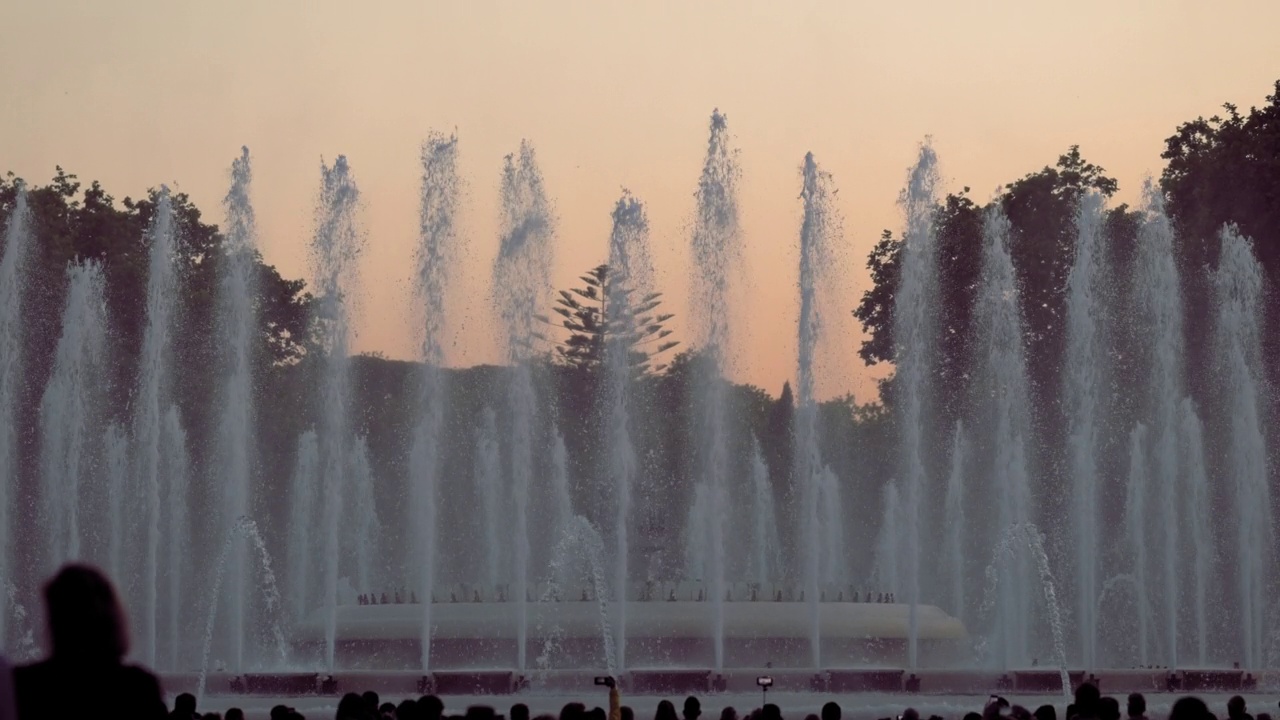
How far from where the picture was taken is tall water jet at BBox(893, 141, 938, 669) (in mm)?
32781

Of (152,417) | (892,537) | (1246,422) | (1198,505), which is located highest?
(1246,422)

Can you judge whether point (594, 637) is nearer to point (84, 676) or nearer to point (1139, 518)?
point (1139, 518)

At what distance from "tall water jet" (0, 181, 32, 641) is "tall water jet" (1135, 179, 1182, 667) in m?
22.1

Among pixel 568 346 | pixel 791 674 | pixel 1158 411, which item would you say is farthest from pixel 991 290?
pixel 568 346

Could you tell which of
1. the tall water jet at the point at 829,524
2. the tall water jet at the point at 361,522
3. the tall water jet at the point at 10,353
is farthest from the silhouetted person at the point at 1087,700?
the tall water jet at the point at 361,522

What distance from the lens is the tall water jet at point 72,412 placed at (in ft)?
129

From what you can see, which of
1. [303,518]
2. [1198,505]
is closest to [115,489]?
[303,518]

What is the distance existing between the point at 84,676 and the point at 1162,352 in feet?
128

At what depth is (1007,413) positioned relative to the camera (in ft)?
133

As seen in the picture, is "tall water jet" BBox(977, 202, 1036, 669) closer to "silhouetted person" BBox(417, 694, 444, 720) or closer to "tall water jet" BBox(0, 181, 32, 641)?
"tall water jet" BBox(0, 181, 32, 641)

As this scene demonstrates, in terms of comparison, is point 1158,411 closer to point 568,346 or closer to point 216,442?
point 216,442

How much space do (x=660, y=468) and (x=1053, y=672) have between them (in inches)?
1455

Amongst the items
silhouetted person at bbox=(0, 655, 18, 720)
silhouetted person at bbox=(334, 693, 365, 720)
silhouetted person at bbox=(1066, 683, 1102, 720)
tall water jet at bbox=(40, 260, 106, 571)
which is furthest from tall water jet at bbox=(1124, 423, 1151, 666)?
silhouetted person at bbox=(0, 655, 18, 720)

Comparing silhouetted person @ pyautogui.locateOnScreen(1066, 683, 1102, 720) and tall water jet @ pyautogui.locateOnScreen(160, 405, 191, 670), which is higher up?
tall water jet @ pyautogui.locateOnScreen(160, 405, 191, 670)
